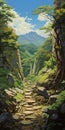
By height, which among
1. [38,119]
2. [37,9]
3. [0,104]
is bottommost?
[38,119]

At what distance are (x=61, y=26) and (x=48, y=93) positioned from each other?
620 centimetres

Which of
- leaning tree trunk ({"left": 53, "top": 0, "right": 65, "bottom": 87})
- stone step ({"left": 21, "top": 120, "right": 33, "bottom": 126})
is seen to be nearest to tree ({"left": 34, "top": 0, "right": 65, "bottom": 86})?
leaning tree trunk ({"left": 53, "top": 0, "right": 65, "bottom": 87})

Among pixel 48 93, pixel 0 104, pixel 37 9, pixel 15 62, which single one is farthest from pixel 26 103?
pixel 15 62

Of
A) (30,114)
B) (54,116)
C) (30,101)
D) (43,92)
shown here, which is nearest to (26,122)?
(30,114)

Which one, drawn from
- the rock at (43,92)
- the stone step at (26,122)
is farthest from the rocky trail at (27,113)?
the rock at (43,92)

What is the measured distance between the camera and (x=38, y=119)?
19.2 m

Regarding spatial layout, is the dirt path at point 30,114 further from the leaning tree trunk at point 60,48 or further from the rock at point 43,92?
the leaning tree trunk at point 60,48

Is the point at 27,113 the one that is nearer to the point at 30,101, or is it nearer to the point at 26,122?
the point at 26,122

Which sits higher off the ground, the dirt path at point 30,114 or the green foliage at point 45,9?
the green foliage at point 45,9

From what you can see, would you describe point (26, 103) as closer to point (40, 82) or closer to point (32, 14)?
point (40, 82)

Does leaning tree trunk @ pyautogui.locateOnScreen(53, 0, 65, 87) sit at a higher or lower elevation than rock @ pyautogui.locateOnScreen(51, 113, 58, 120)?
higher

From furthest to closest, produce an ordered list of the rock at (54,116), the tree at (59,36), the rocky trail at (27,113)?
the tree at (59,36)
the rocky trail at (27,113)
the rock at (54,116)

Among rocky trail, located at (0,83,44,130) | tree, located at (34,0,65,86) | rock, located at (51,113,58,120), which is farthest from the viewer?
tree, located at (34,0,65,86)

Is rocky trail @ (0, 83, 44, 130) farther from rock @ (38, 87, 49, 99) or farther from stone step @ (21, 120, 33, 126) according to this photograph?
rock @ (38, 87, 49, 99)
